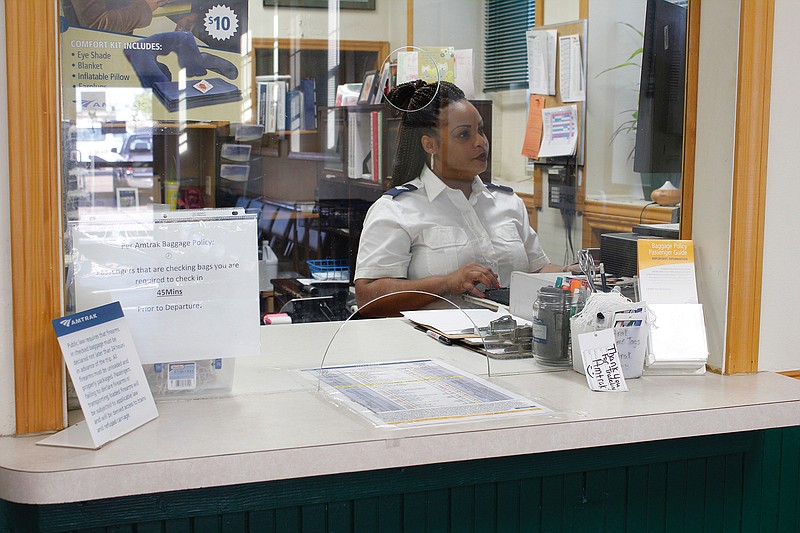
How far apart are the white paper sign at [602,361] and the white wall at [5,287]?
1066mm

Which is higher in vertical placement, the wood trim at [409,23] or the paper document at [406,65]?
the wood trim at [409,23]

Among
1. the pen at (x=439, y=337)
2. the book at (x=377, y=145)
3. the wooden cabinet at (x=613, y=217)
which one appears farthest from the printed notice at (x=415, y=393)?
the wooden cabinet at (x=613, y=217)

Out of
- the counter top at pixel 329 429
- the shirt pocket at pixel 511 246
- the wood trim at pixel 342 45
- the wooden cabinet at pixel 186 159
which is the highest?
the wood trim at pixel 342 45

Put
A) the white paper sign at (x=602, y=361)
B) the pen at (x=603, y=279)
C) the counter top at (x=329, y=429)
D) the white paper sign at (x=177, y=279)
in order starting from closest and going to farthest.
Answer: the counter top at (x=329, y=429) < the white paper sign at (x=177, y=279) < the white paper sign at (x=602, y=361) < the pen at (x=603, y=279)

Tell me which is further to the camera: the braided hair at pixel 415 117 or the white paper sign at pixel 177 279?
the braided hair at pixel 415 117

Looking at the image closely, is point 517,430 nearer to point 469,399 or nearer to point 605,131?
point 469,399

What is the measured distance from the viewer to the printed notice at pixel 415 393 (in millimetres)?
1604

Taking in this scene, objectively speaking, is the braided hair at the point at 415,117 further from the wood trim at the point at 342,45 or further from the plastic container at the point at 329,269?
the plastic container at the point at 329,269

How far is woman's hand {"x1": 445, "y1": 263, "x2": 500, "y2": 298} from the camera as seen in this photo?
2.31m

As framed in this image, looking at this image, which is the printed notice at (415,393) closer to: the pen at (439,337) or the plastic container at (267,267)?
the pen at (439,337)

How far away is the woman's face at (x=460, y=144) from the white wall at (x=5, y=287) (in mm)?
1177

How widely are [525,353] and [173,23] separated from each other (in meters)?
1.06

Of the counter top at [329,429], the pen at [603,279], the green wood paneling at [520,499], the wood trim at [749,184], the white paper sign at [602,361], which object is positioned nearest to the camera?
the counter top at [329,429]

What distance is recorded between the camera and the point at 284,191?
7.45 ft
